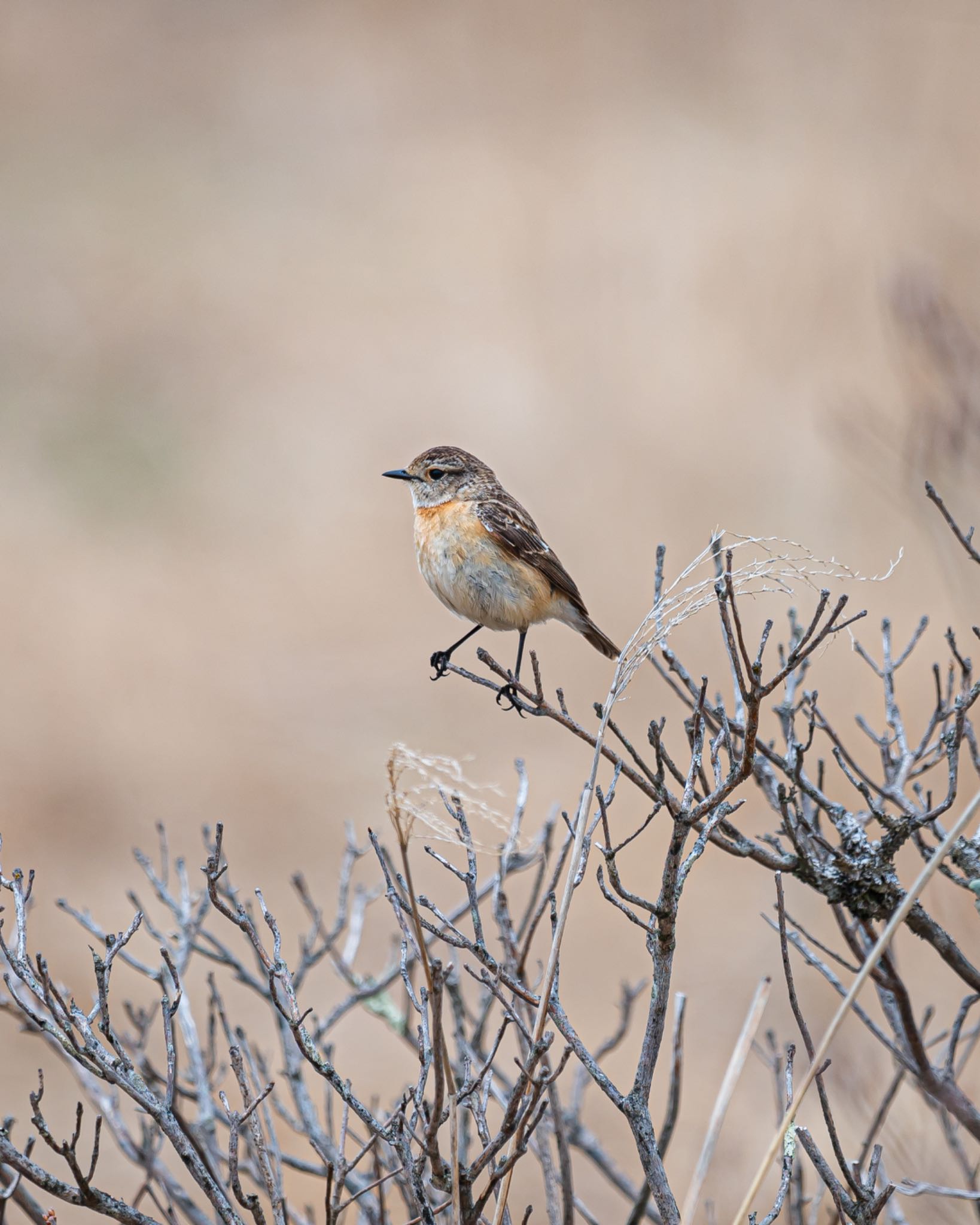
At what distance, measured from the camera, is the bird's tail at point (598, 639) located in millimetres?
5047

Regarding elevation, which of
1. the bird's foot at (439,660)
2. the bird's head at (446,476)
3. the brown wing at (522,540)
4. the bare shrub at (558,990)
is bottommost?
the bare shrub at (558,990)

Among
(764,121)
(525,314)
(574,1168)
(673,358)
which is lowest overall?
(574,1168)

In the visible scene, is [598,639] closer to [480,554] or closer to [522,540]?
[522,540]

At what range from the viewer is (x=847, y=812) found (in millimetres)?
2779

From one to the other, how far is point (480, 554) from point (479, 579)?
95 mm

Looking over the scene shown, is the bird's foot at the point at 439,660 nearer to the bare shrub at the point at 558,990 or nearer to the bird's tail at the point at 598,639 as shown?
the bare shrub at the point at 558,990

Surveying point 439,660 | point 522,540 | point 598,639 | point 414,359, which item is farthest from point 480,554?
point 414,359

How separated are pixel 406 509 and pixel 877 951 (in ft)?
43.2

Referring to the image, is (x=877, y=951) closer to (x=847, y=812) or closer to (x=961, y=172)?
(x=847, y=812)

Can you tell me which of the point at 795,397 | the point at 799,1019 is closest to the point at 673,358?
the point at 795,397

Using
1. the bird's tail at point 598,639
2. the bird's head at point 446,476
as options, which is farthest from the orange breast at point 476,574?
the bird's tail at point 598,639

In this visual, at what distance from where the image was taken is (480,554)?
4.61 meters

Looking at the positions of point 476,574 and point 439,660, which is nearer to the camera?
point 439,660

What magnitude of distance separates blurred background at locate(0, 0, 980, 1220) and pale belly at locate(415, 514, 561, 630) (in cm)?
510
